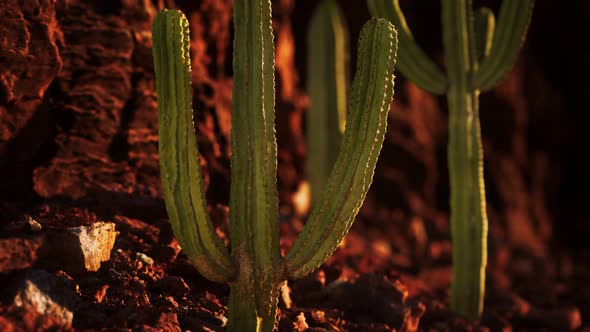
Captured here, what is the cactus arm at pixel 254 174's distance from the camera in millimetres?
3246

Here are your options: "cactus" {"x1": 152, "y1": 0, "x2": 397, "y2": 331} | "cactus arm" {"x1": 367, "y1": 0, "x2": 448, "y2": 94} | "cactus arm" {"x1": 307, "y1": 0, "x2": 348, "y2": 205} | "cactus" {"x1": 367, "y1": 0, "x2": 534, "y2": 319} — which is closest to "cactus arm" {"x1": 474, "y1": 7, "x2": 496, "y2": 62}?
"cactus" {"x1": 367, "y1": 0, "x2": 534, "y2": 319}

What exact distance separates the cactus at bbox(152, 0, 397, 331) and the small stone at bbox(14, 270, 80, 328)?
557 millimetres

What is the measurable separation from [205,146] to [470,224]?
1875mm

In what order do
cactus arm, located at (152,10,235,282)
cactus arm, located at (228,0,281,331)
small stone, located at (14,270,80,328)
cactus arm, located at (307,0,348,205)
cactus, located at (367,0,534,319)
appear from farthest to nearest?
1. cactus arm, located at (307,0,348,205)
2. cactus, located at (367,0,534,319)
3. cactus arm, located at (228,0,281,331)
4. cactus arm, located at (152,10,235,282)
5. small stone, located at (14,270,80,328)

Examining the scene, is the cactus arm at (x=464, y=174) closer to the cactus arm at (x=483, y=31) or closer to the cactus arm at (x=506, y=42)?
the cactus arm at (x=506, y=42)

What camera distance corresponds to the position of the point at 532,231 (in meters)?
8.75

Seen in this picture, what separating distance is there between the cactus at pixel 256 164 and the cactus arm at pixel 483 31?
1645mm

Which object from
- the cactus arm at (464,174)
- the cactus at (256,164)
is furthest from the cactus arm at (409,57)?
the cactus at (256,164)

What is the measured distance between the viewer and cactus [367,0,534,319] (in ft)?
14.4

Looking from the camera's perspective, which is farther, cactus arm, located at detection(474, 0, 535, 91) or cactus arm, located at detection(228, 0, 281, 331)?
cactus arm, located at detection(474, 0, 535, 91)

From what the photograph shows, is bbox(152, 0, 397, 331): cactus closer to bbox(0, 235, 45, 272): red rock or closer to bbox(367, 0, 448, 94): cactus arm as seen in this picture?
bbox(0, 235, 45, 272): red rock

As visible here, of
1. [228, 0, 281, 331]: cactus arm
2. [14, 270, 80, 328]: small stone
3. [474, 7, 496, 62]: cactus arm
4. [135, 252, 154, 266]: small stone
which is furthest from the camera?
[474, 7, 496, 62]: cactus arm

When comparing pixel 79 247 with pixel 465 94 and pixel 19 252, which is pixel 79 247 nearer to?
pixel 19 252

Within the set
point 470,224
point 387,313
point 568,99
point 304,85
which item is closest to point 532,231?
point 568,99
